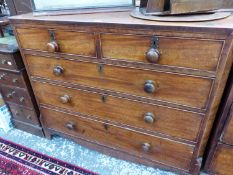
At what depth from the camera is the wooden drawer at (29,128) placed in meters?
1.58

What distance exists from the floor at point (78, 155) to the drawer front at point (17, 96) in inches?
12.2

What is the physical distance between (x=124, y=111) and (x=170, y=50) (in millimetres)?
445

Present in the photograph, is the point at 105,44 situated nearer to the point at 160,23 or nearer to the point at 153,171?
the point at 160,23

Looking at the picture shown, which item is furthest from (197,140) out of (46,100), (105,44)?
(46,100)

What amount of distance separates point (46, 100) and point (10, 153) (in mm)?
528

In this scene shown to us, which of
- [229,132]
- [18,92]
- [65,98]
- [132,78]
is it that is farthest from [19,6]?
[229,132]

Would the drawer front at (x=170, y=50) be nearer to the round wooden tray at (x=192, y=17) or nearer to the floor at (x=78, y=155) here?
the round wooden tray at (x=192, y=17)

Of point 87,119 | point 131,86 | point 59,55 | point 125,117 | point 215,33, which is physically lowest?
point 87,119

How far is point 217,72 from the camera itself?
79 centimetres

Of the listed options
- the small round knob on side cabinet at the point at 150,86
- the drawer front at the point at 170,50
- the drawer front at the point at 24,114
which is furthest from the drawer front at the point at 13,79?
the small round knob on side cabinet at the point at 150,86

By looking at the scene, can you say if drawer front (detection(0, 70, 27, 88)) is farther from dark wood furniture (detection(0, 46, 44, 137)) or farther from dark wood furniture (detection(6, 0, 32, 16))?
dark wood furniture (detection(6, 0, 32, 16))

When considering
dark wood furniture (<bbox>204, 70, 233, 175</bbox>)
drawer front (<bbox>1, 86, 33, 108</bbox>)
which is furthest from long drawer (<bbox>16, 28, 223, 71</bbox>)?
drawer front (<bbox>1, 86, 33, 108</bbox>)

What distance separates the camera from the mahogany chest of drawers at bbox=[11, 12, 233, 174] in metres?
0.80

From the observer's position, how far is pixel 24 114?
1.56m
